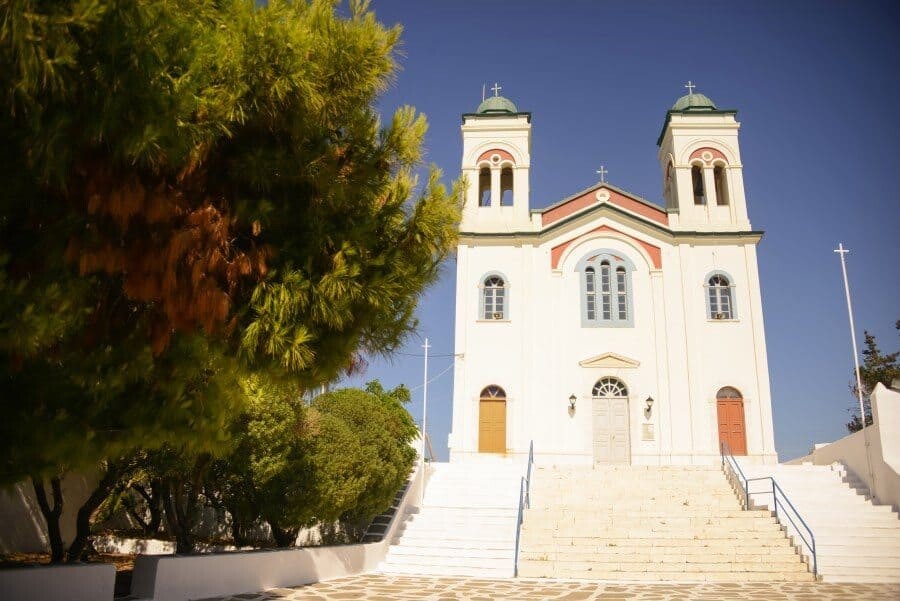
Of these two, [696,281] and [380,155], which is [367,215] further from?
[696,281]

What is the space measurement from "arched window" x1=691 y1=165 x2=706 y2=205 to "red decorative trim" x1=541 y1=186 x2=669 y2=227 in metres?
1.87

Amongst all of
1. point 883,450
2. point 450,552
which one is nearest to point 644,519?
point 450,552

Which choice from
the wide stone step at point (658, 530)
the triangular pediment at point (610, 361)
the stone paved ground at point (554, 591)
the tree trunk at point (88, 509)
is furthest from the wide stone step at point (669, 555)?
the triangular pediment at point (610, 361)

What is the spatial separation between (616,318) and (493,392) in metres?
4.19

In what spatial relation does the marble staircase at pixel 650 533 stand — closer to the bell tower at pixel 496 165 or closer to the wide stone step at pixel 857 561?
the wide stone step at pixel 857 561

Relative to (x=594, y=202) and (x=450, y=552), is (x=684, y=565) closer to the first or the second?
(x=450, y=552)

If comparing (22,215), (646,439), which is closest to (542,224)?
(646,439)

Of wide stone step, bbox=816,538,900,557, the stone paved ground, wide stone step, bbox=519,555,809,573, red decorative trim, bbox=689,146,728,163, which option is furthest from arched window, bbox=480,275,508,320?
wide stone step, bbox=816,538,900,557

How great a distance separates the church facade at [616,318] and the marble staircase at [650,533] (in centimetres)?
300

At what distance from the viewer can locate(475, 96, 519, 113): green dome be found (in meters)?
23.1

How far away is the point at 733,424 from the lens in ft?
62.7

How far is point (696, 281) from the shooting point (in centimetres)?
2048

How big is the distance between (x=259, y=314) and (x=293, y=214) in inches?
34.4

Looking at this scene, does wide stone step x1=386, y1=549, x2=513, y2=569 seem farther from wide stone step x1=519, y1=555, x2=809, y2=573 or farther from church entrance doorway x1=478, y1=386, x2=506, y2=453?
church entrance doorway x1=478, y1=386, x2=506, y2=453
